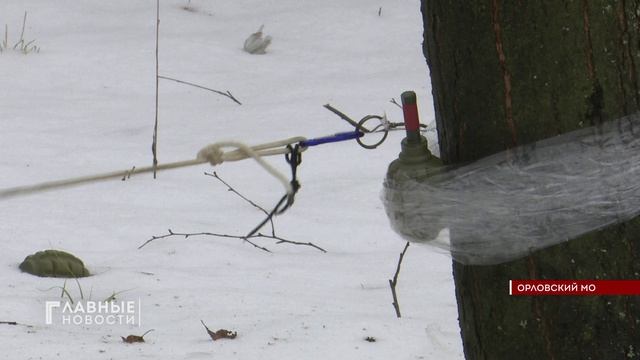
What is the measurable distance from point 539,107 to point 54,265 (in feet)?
6.39

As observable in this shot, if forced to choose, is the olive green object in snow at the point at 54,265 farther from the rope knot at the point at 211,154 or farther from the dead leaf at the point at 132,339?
the rope knot at the point at 211,154

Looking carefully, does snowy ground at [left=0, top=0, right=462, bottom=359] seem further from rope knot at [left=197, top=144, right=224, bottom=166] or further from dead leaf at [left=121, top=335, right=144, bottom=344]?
rope knot at [left=197, top=144, right=224, bottom=166]

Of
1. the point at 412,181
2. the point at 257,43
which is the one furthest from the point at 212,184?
the point at 412,181

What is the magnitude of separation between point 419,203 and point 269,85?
13.1ft

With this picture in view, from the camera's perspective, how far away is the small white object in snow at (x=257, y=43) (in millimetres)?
5676

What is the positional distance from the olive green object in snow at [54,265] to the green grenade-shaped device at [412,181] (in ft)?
5.61

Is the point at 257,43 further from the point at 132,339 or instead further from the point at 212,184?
the point at 132,339

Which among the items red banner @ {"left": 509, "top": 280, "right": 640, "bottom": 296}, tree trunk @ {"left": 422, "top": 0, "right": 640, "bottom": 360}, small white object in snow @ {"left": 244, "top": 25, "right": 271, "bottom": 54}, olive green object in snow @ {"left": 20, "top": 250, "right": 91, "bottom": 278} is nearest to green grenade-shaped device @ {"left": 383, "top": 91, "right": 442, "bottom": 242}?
tree trunk @ {"left": 422, "top": 0, "right": 640, "bottom": 360}

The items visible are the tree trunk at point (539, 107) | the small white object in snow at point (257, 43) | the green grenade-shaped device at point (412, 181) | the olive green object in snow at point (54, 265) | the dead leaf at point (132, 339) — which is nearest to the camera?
the tree trunk at point (539, 107)

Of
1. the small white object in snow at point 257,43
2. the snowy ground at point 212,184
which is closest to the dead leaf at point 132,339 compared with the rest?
the snowy ground at point 212,184

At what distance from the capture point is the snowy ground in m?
2.49

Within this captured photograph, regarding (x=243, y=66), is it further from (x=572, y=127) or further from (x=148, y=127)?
(x=572, y=127)

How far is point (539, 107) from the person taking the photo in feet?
3.87

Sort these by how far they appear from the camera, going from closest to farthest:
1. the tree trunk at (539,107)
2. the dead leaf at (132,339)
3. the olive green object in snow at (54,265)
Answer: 1. the tree trunk at (539,107)
2. the dead leaf at (132,339)
3. the olive green object in snow at (54,265)
